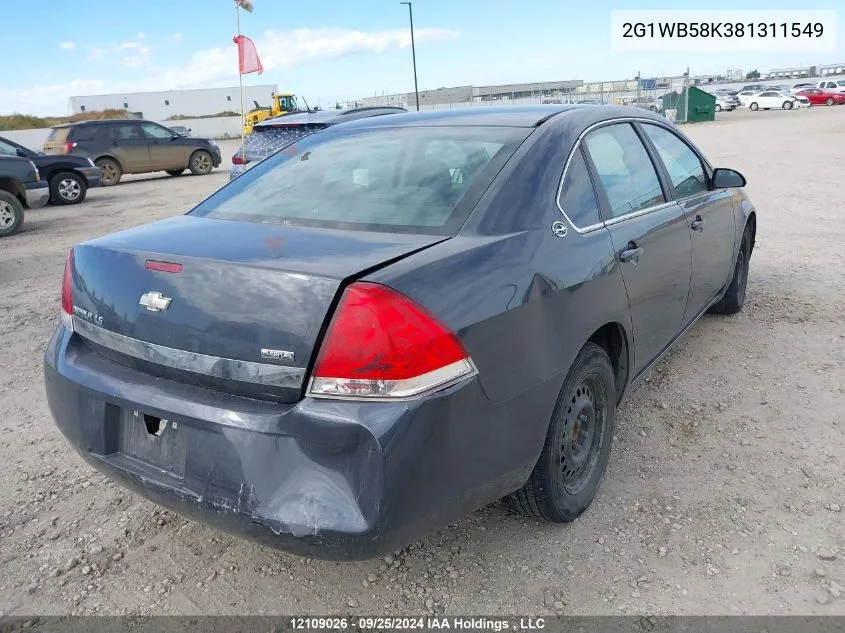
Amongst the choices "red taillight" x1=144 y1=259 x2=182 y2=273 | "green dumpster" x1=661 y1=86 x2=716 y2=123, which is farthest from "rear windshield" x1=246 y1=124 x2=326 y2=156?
"green dumpster" x1=661 y1=86 x2=716 y2=123

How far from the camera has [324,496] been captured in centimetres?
184

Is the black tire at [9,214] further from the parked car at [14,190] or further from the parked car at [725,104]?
the parked car at [725,104]

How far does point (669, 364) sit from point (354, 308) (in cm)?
302

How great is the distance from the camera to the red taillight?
6.86 feet

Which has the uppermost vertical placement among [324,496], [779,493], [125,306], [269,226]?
[269,226]

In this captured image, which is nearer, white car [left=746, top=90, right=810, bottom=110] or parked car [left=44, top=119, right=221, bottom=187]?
parked car [left=44, top=119, right=221, bottom=187]

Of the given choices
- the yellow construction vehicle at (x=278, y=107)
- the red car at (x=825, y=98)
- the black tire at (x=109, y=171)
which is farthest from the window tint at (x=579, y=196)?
the red car at (x=825, y=98)

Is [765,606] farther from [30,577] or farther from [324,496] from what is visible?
[30,577]

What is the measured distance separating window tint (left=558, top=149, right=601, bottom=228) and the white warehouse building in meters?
74.8

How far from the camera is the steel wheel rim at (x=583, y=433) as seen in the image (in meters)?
2.59

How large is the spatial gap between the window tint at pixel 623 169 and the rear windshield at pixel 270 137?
6307 mm

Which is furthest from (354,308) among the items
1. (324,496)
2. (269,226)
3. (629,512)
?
(629,512)

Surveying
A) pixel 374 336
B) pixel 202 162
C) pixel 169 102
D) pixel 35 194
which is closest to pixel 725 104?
pixel 202 162

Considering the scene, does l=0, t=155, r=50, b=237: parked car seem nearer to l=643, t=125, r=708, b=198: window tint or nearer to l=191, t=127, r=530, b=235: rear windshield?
l=191, t=127, r=530, b=235: rear windshield
